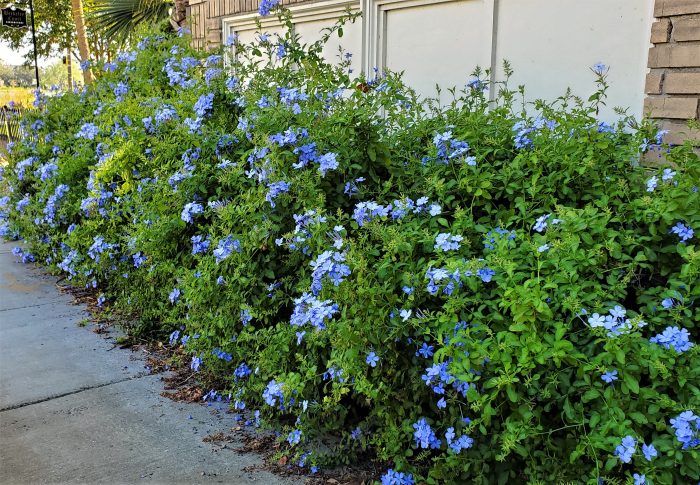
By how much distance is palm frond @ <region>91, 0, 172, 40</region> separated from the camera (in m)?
9.72

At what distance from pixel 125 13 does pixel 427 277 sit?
9284 millimetres

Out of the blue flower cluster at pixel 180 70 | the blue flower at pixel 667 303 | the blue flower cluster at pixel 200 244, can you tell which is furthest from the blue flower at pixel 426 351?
the blue flower cluster at pixel 180 70

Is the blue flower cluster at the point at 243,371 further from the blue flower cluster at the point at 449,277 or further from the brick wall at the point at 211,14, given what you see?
the brick wall at the point at 211,14

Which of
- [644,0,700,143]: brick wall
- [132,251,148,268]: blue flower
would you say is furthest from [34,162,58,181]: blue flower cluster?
[644,0,700,143]: brick wall

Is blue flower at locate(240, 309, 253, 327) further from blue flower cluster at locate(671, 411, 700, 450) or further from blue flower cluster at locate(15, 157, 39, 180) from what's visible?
blue flower cluster at locate(15, 157, 39, 180)

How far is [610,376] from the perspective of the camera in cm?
204

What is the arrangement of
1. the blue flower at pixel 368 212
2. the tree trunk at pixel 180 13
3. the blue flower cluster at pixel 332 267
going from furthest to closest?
1. the tree trunk at pixel 180 13
2. the blue flower at pixel 368 212
3. the blue flower cluster at pixel 332 267

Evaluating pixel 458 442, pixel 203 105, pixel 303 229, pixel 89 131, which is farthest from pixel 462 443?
pixel 89 131

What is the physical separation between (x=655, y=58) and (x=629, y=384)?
90.5 inches

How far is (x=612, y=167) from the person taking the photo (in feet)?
9.87

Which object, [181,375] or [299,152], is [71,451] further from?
[299,152]

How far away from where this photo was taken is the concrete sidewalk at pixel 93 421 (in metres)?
2.83

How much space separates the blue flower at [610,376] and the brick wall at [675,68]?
1.79 meters

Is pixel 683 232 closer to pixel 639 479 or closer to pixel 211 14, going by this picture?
pixel 639 479
